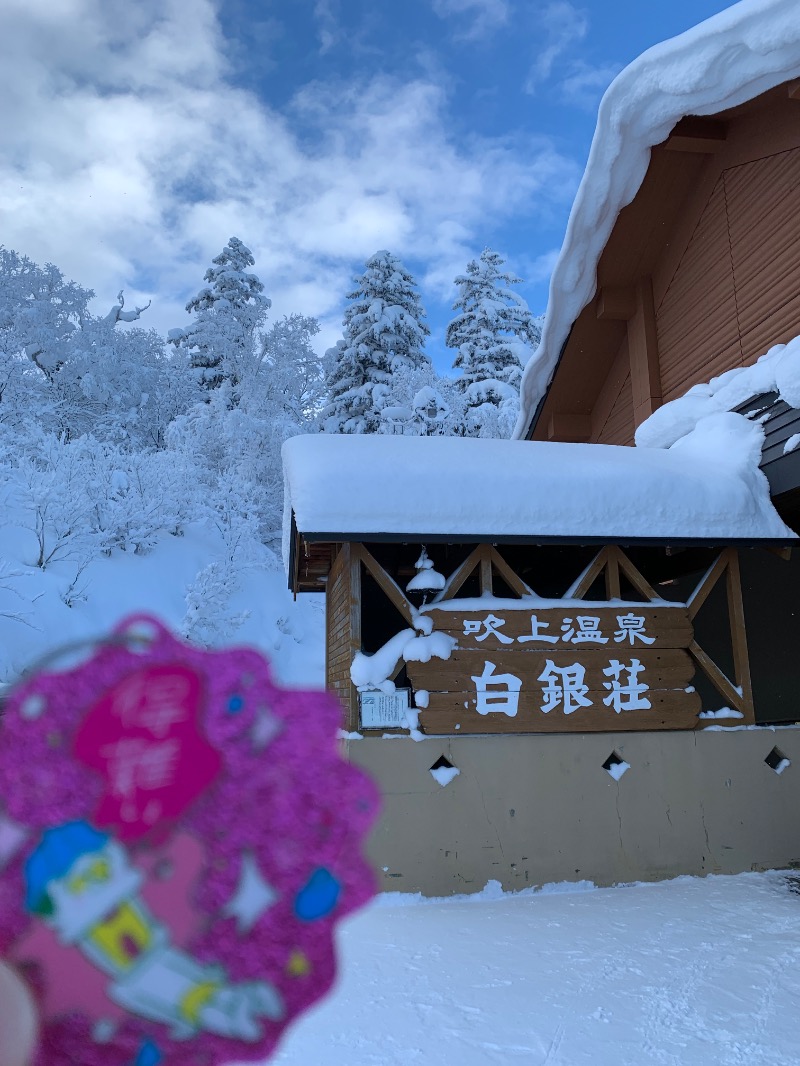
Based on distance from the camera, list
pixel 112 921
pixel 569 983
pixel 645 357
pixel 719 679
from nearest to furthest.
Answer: pixel 112 921 → pixel 569 983 → pixel 719 679 → pixel 645 357

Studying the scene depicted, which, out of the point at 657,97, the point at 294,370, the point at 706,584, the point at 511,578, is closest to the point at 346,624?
the point at 511,578

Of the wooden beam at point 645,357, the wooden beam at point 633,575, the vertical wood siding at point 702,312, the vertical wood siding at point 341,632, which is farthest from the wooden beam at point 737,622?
the vertical wood siding at point 341,632

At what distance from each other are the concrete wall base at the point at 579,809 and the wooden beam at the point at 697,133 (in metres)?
6.21

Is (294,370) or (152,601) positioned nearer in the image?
(152,601)

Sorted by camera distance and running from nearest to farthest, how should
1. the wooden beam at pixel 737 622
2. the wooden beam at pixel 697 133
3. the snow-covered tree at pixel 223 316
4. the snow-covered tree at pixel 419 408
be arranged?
the wooden beam at pixel 737 622, the wooden beam at pixel 697 133, the snow-covered tree at pixel 419 408, the snow-covered tree at pixel 223 316

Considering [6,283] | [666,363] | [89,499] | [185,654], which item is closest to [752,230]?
[666,363]

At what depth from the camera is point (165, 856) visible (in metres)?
0.73

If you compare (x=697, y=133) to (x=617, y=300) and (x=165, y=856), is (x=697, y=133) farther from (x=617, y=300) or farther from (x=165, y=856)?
(x=165, y=856)

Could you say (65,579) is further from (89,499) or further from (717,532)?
(717,532)

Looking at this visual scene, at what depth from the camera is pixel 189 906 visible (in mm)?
743

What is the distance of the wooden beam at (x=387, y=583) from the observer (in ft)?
20.8

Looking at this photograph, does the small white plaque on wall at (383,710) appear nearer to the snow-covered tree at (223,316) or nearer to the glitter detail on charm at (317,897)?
the glitter detail on charm at (317,897)

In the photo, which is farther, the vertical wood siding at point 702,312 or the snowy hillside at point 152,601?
the snowy hillside at point 152,601

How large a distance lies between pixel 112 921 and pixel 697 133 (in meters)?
9.56
